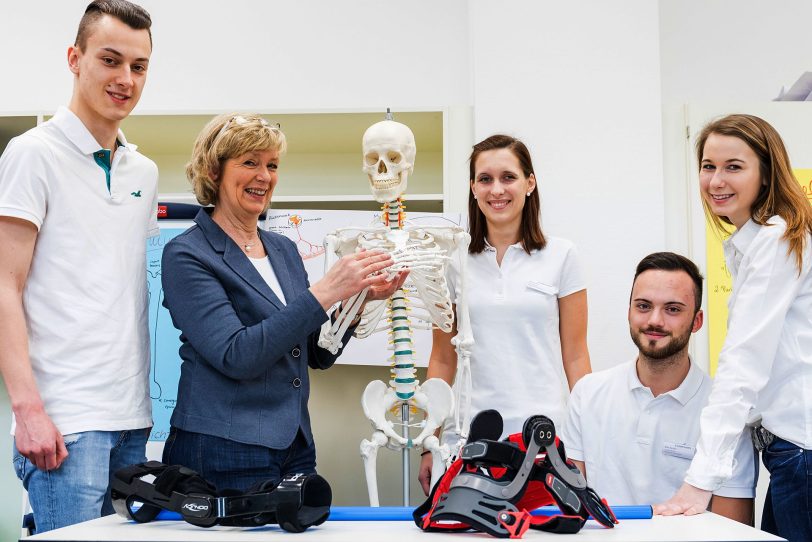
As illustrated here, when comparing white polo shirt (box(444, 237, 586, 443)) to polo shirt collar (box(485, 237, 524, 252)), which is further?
polo shirt collar (box(485, 237, 524, 252))

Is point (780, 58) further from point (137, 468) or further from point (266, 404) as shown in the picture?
point (137, 468)

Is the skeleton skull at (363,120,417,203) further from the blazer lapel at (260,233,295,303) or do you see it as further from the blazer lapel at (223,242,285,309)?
the blazer lapel at (223,242,285,309)

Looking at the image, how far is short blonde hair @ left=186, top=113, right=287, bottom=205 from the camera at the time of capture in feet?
5.90

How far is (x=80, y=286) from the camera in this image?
170 cm

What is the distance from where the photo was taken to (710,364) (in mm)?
3051

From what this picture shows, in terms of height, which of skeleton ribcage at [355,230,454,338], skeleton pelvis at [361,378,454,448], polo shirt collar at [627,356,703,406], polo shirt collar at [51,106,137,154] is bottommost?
skeleton pelvis at [361,378,454,448]

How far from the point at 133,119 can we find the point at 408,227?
69.5 inches

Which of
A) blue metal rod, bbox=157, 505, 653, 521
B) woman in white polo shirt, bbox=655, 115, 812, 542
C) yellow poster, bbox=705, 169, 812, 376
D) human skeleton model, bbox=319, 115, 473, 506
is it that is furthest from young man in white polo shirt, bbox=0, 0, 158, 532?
yellow poster, bbox=705, 169, 812, 376

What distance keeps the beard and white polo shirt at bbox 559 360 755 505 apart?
0.08 metres

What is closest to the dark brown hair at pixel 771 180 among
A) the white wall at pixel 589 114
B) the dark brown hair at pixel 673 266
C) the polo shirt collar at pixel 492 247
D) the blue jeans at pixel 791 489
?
the dark brown hair at pixel 673 266

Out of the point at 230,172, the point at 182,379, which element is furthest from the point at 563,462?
the point at 230,172

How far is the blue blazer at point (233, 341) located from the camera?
1.61m

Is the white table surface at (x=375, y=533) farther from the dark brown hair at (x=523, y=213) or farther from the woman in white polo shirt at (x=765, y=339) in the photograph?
the dark brown hair at (x=523, y=213)

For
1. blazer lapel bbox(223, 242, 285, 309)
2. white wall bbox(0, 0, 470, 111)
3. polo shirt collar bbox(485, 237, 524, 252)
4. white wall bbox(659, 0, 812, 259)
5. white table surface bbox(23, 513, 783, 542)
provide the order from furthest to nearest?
white wall bbox(0, 0, 470, 111)
white wall bbox(659, 0, 812, 259)
polo shirt collar bbox(485, 237, 524, 252)
blazer lapel bbox(223, 242, 285, 309)
white table surface bbox(23, 513, 783, 542)
